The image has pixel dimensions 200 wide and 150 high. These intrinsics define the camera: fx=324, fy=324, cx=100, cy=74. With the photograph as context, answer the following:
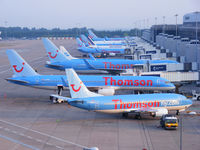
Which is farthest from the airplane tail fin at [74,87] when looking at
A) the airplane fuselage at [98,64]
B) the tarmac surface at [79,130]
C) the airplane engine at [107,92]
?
the airplane fuselage at [98,64]

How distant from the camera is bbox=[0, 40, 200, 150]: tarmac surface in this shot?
105ft

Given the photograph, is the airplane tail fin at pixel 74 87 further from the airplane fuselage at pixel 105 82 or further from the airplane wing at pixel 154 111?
the airplane fuselage at pixel 105 82

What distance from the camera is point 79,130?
3666cm

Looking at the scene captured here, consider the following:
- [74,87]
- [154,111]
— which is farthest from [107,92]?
[154,111]

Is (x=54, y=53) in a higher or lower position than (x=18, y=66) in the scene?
higher

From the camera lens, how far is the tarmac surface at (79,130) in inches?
1259

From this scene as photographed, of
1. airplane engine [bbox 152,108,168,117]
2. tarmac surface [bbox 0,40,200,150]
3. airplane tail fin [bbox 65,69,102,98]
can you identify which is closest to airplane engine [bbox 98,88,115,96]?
tarmac surface [bbox 0,40,200,150]

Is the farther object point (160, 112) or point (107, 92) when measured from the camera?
point (107, 92)

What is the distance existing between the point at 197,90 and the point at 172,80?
4528mm

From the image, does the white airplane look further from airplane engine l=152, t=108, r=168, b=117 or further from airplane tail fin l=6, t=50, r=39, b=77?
airplane tail fin l=6, t=50, r=39, b=77

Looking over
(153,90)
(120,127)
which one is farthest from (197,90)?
(120,127)

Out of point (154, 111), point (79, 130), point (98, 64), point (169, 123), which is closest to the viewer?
point (169, 123)

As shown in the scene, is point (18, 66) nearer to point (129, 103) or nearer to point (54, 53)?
point (129, 103)

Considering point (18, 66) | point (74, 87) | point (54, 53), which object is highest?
point (54, 53)
